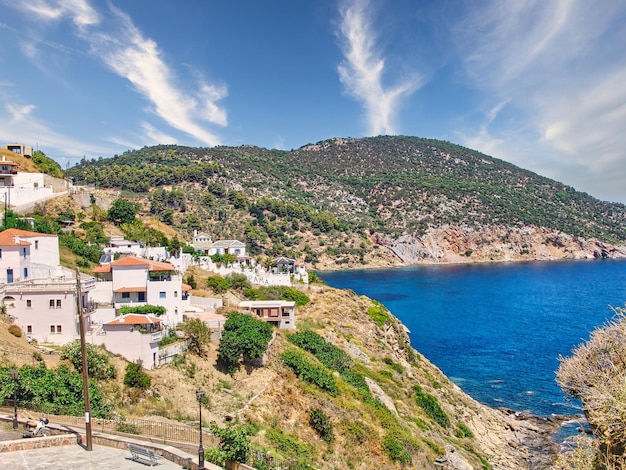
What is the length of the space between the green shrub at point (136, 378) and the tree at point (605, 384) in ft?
63.4

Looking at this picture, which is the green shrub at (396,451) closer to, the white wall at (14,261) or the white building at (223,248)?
the white wall at (14,261)

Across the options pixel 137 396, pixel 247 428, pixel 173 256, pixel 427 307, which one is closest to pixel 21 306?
pixel 137 396

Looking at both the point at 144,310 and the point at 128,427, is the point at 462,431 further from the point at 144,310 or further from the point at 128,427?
the point at 128,427

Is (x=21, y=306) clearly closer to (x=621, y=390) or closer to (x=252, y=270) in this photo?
(x=621, y=390)

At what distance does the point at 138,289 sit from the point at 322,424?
1597cm

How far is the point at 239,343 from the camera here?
28.0 meters

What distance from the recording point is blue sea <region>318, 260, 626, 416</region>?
155 feet

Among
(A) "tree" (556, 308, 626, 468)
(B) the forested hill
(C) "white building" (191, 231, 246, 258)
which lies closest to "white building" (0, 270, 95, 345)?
(A) "tree" (556, 308, 626, 468)

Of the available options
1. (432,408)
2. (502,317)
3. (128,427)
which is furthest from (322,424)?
(502,317)

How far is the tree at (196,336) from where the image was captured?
93.8 feet

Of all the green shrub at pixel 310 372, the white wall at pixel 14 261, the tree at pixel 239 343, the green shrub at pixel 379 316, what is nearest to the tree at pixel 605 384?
the green shrub at pixel 310 372

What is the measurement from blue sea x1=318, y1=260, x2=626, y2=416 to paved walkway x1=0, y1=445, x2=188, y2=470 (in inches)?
1480

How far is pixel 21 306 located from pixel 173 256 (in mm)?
23965

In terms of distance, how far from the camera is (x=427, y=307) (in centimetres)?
8494
